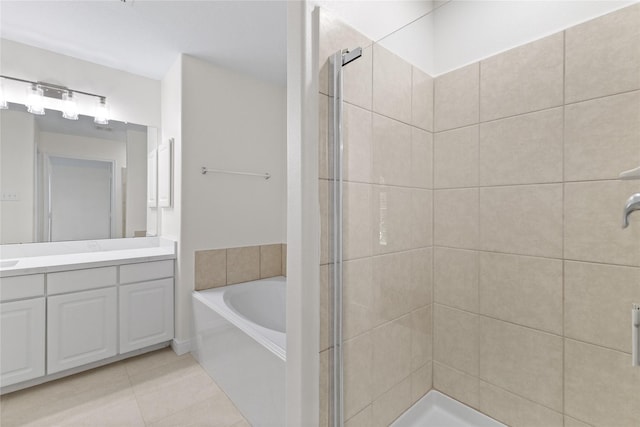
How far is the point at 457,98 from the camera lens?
4.48 ft

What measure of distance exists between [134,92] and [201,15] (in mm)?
1233

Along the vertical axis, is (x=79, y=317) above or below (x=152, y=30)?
below

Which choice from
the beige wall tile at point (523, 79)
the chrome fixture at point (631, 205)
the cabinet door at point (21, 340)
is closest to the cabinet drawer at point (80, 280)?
the cabinet door at point (21, 340)

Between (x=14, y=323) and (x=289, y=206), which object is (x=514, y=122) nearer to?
(x=289, y=206)

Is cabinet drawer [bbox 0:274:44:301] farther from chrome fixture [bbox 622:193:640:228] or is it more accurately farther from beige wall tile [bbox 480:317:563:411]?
chrome fixture [bbox 622:193:640:228]

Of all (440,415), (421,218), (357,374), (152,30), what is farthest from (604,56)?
(152,30)

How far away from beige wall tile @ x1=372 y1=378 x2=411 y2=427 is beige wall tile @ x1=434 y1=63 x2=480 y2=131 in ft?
3.88

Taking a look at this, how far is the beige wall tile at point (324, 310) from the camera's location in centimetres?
114

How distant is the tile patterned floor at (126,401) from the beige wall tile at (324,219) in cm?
118

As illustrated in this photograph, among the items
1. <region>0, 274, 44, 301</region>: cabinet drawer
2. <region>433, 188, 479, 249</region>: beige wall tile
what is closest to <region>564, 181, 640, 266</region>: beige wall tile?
<region>433, 188, 479, 249</region>: beige wall tile

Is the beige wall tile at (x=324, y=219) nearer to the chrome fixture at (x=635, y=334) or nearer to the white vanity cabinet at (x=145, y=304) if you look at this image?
the chrome fixture at (x=635, y=334)

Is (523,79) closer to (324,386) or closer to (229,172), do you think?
(324,386)

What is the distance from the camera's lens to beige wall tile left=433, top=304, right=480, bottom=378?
4.50 feet

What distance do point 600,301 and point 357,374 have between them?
93 centimetres
